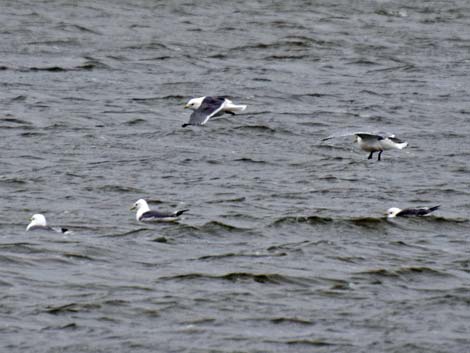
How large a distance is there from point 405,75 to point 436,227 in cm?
1306

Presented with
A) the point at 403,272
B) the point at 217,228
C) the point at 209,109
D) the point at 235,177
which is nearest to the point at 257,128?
the point at 235,177

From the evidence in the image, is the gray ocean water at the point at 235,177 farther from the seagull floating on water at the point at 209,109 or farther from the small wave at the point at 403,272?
the seagull floating on water at the point at 209,109

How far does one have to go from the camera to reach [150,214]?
62.3ft

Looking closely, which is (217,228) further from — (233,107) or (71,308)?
(71,308)

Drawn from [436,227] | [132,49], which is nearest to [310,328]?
[436,227]

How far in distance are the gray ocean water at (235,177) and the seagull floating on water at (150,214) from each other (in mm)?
132

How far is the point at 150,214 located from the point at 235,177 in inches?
153

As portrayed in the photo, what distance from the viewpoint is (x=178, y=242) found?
18.2 metres

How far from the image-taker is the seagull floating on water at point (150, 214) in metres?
19.0

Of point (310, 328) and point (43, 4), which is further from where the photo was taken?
point (43, 4)

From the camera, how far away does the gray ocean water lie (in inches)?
578

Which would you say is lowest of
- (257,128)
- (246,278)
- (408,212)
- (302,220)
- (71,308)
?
(257,128)

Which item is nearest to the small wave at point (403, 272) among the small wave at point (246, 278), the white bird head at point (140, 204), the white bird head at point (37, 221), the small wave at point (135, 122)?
the small wave at point (246, 278)

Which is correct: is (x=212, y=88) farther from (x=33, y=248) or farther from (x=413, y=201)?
(x=33, y=248)
